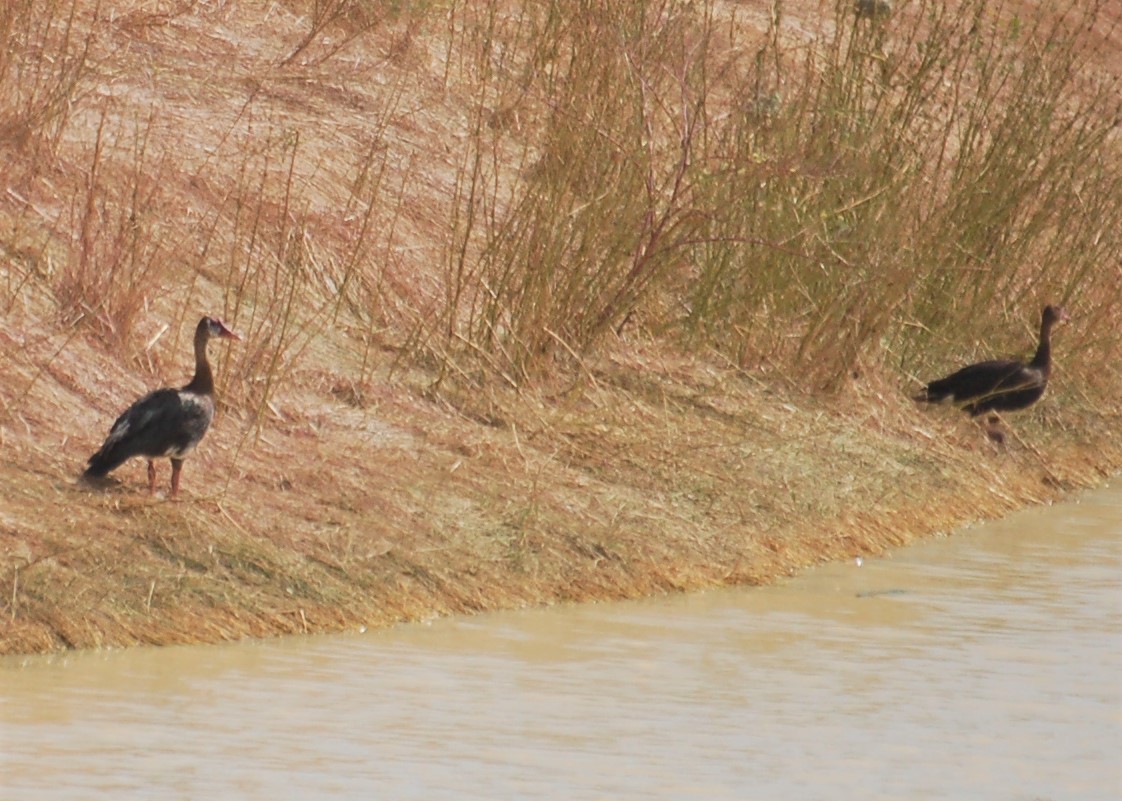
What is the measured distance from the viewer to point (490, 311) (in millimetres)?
11945

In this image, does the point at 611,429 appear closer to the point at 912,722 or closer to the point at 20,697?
the point at 912,722

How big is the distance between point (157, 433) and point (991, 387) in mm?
6388

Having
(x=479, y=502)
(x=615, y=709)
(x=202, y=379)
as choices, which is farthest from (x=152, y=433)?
(x=615, y=709)

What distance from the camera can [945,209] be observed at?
46.5 feet

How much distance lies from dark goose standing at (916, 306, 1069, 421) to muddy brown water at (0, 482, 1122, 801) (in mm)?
3992

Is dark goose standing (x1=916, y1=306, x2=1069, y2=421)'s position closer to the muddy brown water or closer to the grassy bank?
the grassy bank

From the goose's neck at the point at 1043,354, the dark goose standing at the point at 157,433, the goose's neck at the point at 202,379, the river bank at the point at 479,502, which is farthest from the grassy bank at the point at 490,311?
the goose's neck at the point at 1043,354

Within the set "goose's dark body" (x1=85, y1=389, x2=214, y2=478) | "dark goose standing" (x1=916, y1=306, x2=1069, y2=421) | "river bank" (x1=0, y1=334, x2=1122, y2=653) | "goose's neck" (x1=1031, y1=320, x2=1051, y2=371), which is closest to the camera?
"river bank" (x1=0, y1=334, x2=1122, y2=653)

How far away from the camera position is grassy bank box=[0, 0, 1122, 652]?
8945 mm

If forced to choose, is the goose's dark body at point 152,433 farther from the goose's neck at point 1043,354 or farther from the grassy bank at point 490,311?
the goose's neck at point 1043,354

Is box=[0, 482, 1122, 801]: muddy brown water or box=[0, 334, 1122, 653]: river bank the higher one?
box=[0, 482, 1122, 801]: muddy brown water

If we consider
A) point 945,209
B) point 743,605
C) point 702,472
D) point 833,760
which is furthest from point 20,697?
point 945,209

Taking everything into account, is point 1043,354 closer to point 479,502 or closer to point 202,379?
point 479,502

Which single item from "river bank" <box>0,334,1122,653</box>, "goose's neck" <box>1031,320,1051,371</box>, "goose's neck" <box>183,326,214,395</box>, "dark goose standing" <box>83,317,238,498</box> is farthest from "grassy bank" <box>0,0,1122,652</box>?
"goose's neck" <box>1031,320,1051,371</box>
